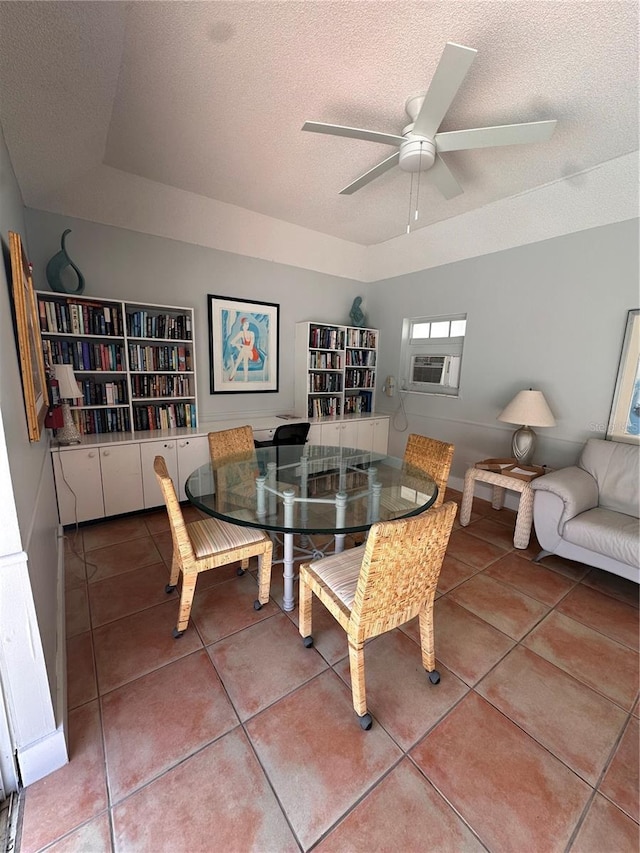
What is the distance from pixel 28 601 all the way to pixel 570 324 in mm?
3816

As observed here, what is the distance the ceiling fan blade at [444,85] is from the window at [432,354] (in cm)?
219

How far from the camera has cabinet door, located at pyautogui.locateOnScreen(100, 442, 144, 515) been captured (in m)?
2.71

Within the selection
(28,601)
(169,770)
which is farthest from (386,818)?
(28,601)

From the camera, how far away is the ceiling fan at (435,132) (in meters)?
1.40

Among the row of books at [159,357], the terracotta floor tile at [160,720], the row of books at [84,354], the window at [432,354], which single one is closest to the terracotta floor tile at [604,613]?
the terracotta floor tile at [160,720]

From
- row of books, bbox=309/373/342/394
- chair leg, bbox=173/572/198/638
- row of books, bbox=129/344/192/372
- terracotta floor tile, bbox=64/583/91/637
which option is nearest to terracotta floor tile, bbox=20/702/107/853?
chair leg, bbox=173/572/198/638

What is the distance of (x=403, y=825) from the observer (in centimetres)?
103

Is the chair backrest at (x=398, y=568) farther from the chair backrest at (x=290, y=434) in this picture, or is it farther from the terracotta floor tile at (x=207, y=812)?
the chair backrest at (x=290, y=434)

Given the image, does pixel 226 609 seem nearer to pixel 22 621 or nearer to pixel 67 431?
pixel 22 621

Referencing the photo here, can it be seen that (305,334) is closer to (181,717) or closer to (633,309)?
(633,309)

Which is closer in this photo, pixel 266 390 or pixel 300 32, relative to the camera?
pixel 300 32

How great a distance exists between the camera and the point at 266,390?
3951 millimetres

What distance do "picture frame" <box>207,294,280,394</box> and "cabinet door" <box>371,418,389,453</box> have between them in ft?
4.59

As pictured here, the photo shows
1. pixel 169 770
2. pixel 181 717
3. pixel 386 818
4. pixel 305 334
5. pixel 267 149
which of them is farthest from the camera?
pixel 305 334
